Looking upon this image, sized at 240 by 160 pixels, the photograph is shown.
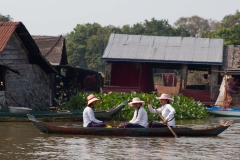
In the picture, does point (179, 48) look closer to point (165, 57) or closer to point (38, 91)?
point (165, 57)

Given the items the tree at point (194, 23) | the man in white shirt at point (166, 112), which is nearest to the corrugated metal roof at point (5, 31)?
the man in white shirt at point (166, 112)

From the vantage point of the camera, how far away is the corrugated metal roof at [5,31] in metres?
19.7

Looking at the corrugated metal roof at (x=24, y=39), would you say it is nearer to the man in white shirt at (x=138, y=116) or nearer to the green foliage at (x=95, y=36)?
the man in white shirt at (x=138, y=116)

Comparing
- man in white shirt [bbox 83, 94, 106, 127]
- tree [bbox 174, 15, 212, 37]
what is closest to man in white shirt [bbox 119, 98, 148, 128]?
man in white shirt [bbox 83, 94, 106, 127]

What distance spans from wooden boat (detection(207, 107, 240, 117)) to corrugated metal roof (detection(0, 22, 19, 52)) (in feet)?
29.7

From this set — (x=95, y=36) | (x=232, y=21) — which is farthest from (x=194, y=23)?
(x=95, y=36)

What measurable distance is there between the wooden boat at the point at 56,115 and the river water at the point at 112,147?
2.43 metres

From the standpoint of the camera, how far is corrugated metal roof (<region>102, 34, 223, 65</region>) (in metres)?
25.8

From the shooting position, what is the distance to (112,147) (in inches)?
524

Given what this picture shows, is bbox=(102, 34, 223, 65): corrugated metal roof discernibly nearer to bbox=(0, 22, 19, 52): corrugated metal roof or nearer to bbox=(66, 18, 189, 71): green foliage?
bbox=(0, 22, 19, 52): corrugated metal roof

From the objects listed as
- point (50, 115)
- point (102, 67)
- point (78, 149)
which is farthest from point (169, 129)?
point (102, 67)

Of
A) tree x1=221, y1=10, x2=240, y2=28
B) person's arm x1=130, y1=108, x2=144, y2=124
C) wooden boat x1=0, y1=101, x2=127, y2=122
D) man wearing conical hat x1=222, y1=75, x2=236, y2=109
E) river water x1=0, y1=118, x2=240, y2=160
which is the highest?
tree x1=221, y1=10, x2=240, y2=28

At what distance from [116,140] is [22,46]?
8.50 meters

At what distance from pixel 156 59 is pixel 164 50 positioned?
844 millimetres
